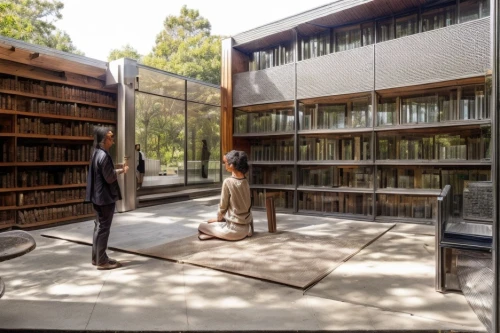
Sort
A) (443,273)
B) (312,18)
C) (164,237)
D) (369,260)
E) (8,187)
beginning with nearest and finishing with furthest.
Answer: (443,273) < (369,260) < (164,237) < (8,187) < (312,18)

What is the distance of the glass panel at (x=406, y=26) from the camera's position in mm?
6185

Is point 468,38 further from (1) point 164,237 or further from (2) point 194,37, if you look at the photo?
(2) point 194,37

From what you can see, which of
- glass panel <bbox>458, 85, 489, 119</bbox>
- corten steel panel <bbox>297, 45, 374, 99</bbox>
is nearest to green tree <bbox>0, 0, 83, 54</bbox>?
corten steel panel <bbox>297, 45, 374, 99</bbox>

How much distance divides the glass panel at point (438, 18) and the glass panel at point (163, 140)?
6.63m

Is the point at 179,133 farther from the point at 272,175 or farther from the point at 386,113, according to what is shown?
the point at 386,113

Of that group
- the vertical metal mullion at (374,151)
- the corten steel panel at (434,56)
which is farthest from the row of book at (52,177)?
the corten steel panel at (434,56)

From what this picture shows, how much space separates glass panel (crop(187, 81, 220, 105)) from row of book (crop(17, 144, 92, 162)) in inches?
156

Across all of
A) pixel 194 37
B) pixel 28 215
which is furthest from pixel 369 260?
pixel 194 37

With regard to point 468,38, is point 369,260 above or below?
below

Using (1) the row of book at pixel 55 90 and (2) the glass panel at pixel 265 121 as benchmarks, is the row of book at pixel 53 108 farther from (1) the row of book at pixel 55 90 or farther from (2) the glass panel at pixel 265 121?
(2) the glass panel at pixel 265 121

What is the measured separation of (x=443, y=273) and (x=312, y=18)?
5.35 metres

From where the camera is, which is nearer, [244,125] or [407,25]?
[407,25]

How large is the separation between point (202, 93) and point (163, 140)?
2336 mm

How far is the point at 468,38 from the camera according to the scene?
17.2 ft
